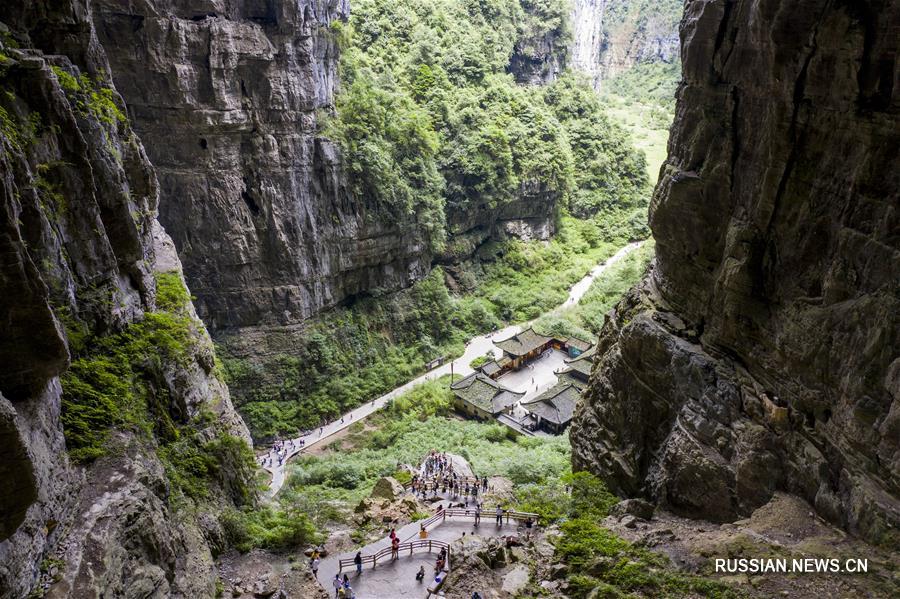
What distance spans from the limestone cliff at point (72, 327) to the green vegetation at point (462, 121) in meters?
27.5

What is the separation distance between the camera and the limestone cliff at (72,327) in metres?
10.0

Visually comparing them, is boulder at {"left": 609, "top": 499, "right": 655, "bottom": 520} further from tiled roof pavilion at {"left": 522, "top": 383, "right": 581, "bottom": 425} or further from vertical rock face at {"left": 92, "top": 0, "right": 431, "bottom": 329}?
vertical rock face at {"left": 92, "top": 0, "right": 431, "bottom": 329}

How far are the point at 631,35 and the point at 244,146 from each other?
120474mm

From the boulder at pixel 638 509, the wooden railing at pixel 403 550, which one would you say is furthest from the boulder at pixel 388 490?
Answer: the boulder at pixel 638 509

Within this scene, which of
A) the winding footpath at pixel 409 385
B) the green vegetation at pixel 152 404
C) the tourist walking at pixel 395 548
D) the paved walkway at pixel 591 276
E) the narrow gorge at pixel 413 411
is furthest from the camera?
the paved walkway at pixel 591 276

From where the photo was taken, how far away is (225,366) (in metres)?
39.8

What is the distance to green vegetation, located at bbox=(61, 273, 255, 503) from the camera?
13859mm

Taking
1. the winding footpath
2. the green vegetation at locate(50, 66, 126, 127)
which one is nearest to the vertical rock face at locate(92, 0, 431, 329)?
the winding footpath

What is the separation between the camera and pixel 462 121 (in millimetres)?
58250

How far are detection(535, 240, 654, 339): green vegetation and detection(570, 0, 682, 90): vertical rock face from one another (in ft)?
233

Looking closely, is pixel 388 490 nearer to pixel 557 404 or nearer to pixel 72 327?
pixel 72 327

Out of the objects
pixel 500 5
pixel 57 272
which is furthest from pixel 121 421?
pixel 500 5

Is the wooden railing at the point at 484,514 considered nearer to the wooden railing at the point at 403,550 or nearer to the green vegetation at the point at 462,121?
the wooden railing at the point at 403,550

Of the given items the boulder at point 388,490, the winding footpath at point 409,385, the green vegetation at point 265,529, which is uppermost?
the green vegetation at point 265,529
